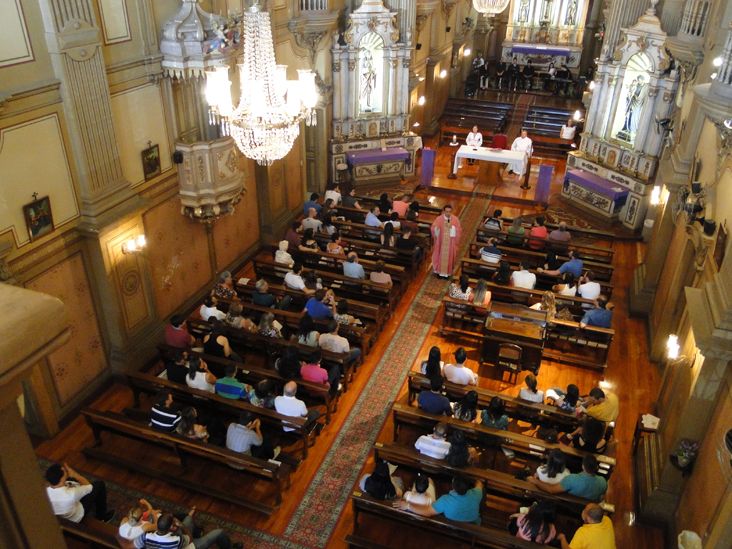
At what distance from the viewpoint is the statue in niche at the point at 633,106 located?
568 inches

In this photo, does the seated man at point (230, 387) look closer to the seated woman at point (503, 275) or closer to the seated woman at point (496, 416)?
the seated woman at point (496, 416)

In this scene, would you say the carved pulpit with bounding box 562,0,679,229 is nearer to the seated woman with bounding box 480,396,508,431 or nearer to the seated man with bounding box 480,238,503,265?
the seated man with bounding box 480,238,503,265

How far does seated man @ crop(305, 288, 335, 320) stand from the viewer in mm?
9531

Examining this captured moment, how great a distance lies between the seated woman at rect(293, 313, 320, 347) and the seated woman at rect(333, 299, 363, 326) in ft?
2.16

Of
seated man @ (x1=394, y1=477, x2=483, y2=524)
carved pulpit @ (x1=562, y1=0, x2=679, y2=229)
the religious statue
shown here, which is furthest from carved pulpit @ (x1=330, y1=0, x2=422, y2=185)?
seated man @ (x1=394, y1=477, x2=483, y2=524)

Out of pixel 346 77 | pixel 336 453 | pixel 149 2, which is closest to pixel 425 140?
pixel 346 77

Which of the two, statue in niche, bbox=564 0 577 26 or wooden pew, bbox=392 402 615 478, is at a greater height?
statue in niche, bbox=564 0 577 26

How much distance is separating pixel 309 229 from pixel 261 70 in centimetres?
466

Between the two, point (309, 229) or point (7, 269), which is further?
point (309, 229)

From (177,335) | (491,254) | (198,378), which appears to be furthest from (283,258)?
(491,254)

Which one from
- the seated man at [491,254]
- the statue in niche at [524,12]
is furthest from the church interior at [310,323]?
the statue in niche at [524,12]

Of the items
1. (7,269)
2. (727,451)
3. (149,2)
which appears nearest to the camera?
(727,451)

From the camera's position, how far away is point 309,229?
11789 millimetres

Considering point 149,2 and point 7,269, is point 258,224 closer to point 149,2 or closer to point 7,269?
point 149,2
